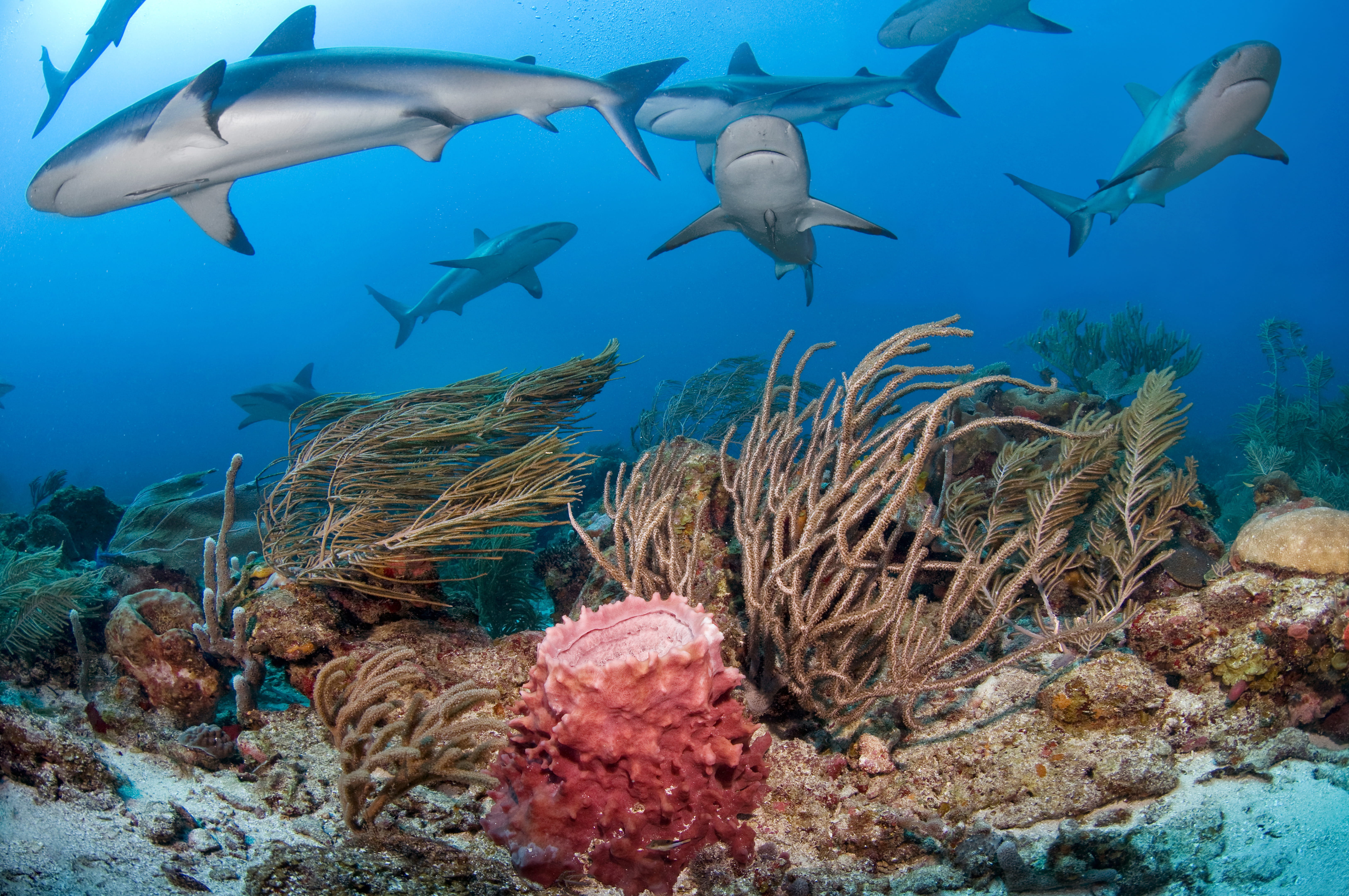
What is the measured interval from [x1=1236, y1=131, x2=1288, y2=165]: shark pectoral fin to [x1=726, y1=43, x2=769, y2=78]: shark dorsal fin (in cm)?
768

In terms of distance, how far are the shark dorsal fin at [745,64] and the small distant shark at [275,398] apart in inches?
468

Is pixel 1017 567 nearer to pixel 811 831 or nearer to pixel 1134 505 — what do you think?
pixel 1134 505

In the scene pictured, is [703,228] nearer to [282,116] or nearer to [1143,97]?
[282,116]

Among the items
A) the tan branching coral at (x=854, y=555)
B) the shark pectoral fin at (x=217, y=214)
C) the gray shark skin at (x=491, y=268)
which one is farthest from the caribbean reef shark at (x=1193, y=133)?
the gray shark skin at (x=491, y=268)

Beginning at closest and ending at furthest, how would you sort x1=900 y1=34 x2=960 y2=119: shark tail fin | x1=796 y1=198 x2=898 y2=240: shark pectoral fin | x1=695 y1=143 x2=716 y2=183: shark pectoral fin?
x1=796 y1=198 x2=898 y2=240: shark pectoral fin, x1=695 y1=143 x2=716 y2=183: shark pectoral fin, x1=900 y1=34 x2=960 y2=119: shark tail fin

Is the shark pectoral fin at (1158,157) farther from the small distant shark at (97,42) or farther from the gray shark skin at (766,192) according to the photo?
the small distant shark at (97,42)

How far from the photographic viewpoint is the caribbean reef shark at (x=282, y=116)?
11.8 ft

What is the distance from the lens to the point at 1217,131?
6.54m

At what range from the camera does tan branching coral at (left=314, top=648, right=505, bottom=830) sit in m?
2.07

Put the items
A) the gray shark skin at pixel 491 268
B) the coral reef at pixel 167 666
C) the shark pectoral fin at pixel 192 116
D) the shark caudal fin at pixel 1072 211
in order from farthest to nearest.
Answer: the gray shark skin at pixel 491 268, the shark caudal fin at pixel 1072 211, the shark pectoral fin at pixel 192 116, the coral reef at pixel 167 666

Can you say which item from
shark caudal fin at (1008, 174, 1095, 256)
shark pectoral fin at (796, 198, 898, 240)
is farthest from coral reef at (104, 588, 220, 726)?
shark caudal fin at (1008, 174, 1095, 256)

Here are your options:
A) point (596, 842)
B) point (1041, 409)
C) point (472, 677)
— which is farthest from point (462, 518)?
point (1041, 409)

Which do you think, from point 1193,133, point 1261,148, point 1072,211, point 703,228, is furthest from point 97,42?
point 1261,148

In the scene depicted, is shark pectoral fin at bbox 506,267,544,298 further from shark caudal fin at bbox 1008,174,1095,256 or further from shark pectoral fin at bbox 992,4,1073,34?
shark pectoral fin at bbox 992,4,1073,34
